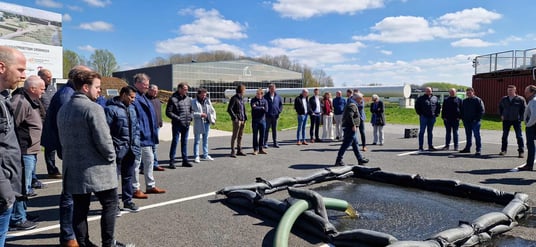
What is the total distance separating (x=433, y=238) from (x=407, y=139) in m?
11.5

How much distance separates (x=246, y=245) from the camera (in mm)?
4195

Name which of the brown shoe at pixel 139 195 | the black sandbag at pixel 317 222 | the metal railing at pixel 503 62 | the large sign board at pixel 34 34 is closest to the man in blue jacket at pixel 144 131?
the brown shoe at pixel 139 195

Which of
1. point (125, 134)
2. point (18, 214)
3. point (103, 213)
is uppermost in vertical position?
point (125, 134)

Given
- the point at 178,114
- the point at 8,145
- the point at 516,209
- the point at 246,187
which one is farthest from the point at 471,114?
the point at 8,145

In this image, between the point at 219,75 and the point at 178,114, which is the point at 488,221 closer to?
the point at 178,114

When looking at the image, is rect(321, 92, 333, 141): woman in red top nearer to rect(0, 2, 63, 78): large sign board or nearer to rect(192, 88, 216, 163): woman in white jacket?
rect(192, 88, 216, 163): woman in white jacket

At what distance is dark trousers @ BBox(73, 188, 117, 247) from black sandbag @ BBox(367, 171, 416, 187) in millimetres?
5198

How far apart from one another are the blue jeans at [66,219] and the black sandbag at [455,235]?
3.82 m

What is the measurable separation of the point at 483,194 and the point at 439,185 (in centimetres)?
71

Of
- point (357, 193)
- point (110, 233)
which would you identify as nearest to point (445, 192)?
point (357, 193)

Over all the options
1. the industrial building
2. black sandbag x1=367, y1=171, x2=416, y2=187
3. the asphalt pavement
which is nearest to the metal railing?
the asphalt pavement

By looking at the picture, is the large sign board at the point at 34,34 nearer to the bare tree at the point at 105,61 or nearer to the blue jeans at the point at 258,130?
the blue jeans at the point at 258,130

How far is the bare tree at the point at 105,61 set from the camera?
8731cm

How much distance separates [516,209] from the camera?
4.98 meters
